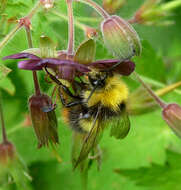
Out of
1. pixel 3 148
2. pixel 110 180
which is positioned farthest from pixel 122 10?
pixel 110 180

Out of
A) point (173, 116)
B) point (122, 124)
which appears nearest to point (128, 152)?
point (173, 116)

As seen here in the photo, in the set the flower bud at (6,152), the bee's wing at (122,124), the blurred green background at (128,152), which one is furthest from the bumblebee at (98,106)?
the blurred green background at (128,152)

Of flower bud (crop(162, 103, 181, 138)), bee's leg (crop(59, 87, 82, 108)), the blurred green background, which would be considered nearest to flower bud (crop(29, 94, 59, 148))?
bee's leg (crop(59, 87, 82, 108))

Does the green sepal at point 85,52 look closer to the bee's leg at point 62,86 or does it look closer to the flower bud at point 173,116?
the bee's leg at point 62,86

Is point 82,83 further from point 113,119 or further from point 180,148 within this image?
point 180,148

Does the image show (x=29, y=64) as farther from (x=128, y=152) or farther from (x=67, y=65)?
(x=128, y=152)

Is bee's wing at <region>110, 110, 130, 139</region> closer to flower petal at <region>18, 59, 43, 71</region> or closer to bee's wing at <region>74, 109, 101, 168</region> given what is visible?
bee's wing at <region>74, 109, 101, 168</region>
